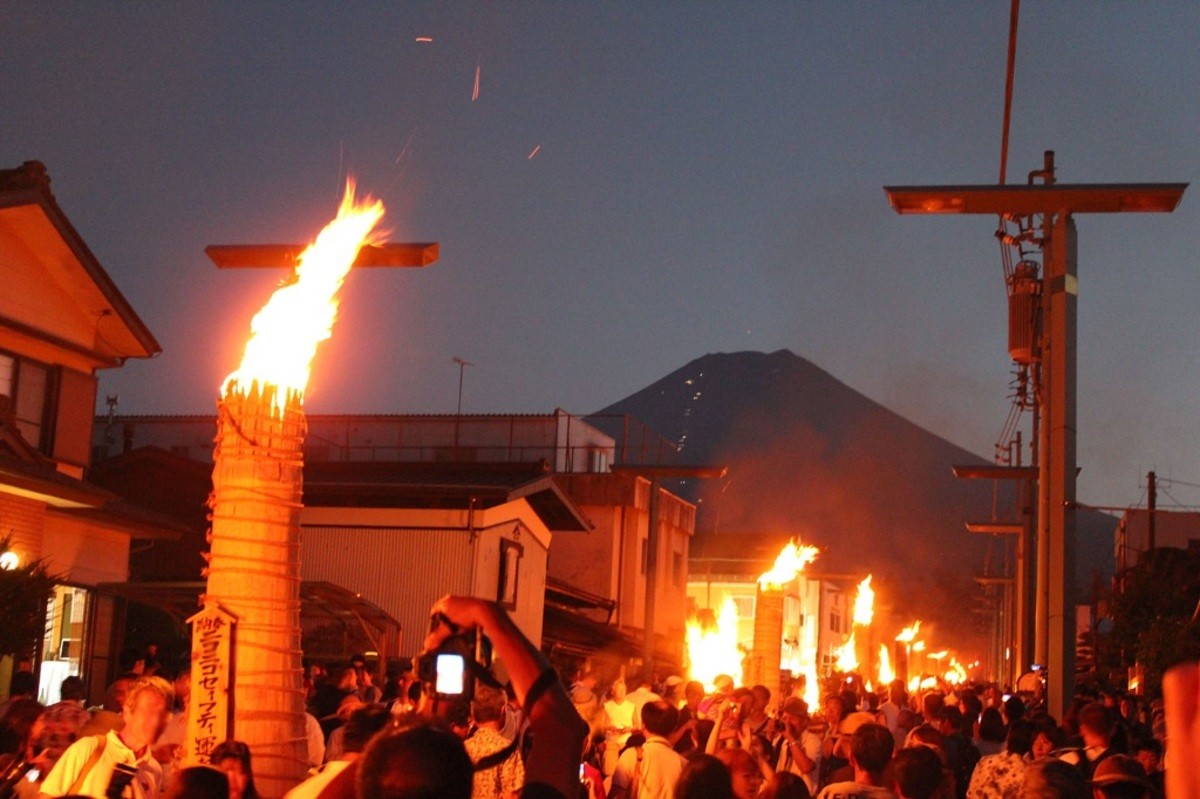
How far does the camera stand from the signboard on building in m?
7.30

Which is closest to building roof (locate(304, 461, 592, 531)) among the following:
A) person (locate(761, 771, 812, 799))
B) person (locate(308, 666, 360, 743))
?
person (locate(308, 666, 360, 743))

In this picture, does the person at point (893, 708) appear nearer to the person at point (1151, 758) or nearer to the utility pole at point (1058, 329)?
the utility pole at point (1058, 329)

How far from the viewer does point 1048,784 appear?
6707 millimetres

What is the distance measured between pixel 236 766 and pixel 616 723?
8852 millimetres

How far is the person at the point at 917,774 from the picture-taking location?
308 inches

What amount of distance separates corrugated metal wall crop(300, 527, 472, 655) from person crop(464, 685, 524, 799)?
68.2ft

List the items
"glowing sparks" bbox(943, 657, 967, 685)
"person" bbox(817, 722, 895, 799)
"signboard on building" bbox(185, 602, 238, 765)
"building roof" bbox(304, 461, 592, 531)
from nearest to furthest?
"signboard on building" bbox(185, 602, 238, 765)
"person" bbox(817, 722, 895, 799)
"building roof" bbox(304, 461, 592, 531)
"glowing sparks" bbox(943, 657, 967, 685)

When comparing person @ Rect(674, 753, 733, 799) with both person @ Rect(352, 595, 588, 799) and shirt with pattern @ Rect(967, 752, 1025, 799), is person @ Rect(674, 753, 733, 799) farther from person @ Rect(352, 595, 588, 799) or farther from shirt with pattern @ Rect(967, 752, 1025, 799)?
shirt with pattern @ Rect(967, 752, 1025, 799)

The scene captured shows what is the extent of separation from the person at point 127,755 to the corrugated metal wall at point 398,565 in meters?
22.2

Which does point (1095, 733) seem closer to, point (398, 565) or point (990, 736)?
point (990, 736)

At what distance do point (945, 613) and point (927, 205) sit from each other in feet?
435

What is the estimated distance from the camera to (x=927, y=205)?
51.8 ft

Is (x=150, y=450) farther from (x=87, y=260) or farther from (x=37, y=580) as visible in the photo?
(x=37, y=580)

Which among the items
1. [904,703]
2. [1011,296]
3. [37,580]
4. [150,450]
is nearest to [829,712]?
[904,703]
